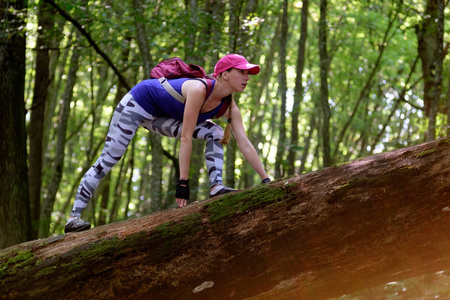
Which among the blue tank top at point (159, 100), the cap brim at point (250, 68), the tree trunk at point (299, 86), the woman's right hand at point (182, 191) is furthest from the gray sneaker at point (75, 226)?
the tree trunk at point (299, 86)

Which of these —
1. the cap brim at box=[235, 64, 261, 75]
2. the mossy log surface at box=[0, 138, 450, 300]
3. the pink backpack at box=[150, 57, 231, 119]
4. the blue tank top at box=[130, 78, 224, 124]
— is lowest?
the mossy log surface at box=[0, 138, 450, 300]

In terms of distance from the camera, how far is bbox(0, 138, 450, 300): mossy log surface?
336 cm

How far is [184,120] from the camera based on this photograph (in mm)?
4320

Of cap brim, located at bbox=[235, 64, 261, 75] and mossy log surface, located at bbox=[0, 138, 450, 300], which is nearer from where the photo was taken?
mossy log surface, located at bbox=[0, 138, 450, 300]

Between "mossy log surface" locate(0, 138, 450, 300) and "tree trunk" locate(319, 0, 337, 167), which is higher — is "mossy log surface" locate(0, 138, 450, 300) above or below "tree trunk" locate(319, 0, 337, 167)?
below

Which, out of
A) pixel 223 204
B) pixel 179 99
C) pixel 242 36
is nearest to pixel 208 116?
pixel 179 99

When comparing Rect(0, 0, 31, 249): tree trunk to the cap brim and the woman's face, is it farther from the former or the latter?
the cap brim

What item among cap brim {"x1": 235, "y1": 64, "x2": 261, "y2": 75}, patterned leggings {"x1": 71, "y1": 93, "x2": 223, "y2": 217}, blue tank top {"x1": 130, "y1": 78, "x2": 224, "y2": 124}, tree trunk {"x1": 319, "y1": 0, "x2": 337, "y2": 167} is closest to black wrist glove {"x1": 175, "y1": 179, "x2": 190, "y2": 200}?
patterned leggings {"x1": 71, "y1": 93, "x2": 223, "y2": 217}

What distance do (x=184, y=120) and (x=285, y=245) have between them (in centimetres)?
149

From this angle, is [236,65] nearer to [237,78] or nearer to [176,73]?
[237,78]

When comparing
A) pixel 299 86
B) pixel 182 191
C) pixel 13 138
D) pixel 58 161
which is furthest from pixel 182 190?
pixel 299 86

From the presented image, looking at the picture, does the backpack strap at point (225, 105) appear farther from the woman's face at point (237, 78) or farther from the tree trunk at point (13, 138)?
the tree trunk at point (13, 138)

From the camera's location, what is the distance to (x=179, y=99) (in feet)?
14.9

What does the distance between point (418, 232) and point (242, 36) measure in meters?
7.95
